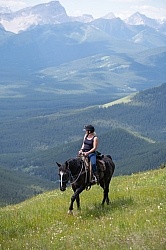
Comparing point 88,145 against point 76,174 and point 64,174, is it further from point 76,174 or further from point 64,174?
point 64,174

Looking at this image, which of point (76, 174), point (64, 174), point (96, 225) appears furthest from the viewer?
point (76, 174)

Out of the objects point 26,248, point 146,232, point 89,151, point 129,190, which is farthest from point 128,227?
point 129,190

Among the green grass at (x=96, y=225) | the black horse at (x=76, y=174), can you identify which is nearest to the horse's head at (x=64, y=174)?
the black horse at (x=76, y=174)

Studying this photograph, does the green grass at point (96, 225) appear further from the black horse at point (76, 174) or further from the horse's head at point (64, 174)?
the horse's head at point (64, 174)

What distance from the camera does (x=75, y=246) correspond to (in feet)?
45.8

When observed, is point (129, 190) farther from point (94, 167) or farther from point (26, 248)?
point (26, 248)

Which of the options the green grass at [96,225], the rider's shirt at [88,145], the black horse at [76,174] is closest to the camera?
the green grass at [96,225]

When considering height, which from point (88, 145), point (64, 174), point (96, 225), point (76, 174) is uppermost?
point (88, 145)

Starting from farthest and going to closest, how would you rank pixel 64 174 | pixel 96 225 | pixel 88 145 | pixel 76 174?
pixel 88 145
pixel 76 174
pixel 64 174
pixel 96 225

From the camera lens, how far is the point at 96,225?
16406 millimetres

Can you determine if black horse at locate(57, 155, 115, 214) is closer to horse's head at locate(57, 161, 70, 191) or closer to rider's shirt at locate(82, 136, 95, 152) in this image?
horse's head at locate(57, 161, 70, 191)

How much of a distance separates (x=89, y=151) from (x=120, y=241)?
6.11m

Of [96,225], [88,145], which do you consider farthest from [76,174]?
[96,225]

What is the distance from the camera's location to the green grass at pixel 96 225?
13805mm
